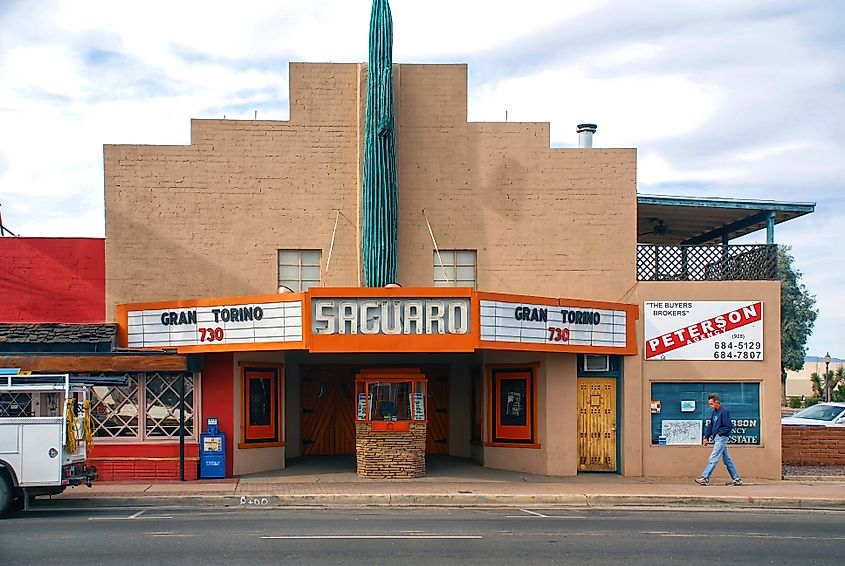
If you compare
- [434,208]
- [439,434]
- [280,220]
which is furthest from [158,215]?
[439,434]

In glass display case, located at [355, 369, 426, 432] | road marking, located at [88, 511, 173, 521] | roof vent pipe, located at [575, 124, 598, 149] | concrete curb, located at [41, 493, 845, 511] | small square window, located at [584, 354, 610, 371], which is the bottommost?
concrete curb, located at [41, 493, 845, 511]

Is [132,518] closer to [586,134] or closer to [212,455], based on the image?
[212,455]

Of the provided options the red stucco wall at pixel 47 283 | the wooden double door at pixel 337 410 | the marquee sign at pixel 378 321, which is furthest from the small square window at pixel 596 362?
the red stucco wall at pixel 47 283

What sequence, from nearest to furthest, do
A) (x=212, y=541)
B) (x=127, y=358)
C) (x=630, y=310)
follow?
1. (x=212, y=541)
2. (x=127, y=358)
3. (x=630, y=310)

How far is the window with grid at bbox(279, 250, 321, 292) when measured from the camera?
72.3ft

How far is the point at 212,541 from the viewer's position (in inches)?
515

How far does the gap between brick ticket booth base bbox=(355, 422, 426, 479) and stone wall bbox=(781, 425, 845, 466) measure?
31.3 feet

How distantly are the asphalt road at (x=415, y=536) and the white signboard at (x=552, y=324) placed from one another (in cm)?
366

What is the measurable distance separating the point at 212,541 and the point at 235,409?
7.59m

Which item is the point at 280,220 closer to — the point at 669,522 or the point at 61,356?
the point at 61,356

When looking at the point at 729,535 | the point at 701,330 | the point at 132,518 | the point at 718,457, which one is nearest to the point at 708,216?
the point at 701,330

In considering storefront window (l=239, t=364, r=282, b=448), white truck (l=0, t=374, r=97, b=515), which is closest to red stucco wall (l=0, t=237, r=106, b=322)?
storefront window (l=239, t=364, r=282, b=448)

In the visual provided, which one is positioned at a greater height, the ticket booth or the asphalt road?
the ticket booth

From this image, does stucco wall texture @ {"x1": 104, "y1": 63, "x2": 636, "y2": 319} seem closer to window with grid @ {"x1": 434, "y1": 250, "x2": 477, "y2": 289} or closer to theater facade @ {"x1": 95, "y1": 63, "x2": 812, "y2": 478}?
theater facade @ {"x1": 95, "y1": 63, "x2": 812, "y2": 478}
